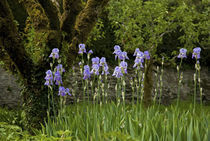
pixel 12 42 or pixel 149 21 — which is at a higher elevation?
pixel 149 21

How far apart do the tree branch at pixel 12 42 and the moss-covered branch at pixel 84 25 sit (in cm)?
95

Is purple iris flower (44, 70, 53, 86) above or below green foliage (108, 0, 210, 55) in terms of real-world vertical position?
below

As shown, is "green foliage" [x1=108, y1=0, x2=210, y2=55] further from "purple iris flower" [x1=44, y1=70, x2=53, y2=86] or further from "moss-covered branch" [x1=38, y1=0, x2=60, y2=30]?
"purple iris flower" [x1=44, y1=70, x2=53, y2=86]

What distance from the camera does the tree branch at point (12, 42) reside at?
4988mm

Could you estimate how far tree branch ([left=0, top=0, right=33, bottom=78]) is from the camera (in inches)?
196

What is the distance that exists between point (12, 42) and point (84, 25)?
161cm

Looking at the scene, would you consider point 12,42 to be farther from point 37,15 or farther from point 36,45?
point 37,15

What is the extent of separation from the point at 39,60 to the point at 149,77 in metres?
4.88

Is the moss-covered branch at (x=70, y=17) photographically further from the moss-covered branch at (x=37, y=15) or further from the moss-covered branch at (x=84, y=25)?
the moss-covered branch at (x=37, y=15)

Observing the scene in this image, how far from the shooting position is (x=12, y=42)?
16.8ft

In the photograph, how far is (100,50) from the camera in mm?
13438

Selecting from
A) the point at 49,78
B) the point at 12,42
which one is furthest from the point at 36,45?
the point at 49,78

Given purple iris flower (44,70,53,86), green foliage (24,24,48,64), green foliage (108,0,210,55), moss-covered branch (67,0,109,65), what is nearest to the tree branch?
green foliage (24,24,48,64)

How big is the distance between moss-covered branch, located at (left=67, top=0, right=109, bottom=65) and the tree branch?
946 mm
